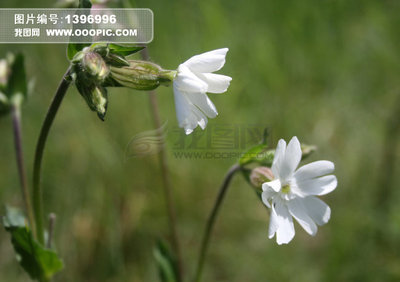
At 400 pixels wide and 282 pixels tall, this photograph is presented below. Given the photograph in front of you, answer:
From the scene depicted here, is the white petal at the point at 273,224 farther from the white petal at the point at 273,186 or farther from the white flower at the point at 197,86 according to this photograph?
the white flower at the point at 197,86

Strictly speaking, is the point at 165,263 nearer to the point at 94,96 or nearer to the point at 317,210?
the point at 317,210

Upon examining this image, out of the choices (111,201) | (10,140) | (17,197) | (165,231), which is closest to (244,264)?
(165,231)

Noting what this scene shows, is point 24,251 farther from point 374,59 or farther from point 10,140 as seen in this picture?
point 374,59

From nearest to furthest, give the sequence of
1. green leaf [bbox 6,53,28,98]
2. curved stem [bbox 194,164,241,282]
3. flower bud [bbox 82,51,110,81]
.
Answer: flower bud [bbox 82,51,110,81], curved stem [bbox 194,164,241,282], green leaf [bbox 6,53,28,98]

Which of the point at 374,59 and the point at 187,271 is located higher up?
the point at 374,59

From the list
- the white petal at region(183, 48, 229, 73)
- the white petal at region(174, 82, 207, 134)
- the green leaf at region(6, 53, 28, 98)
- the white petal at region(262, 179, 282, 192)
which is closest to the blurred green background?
the green leaf at region(6, 53, 28, 98)

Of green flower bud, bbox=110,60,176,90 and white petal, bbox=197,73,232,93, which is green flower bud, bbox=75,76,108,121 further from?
white petal, bbox=197,73,232,93
